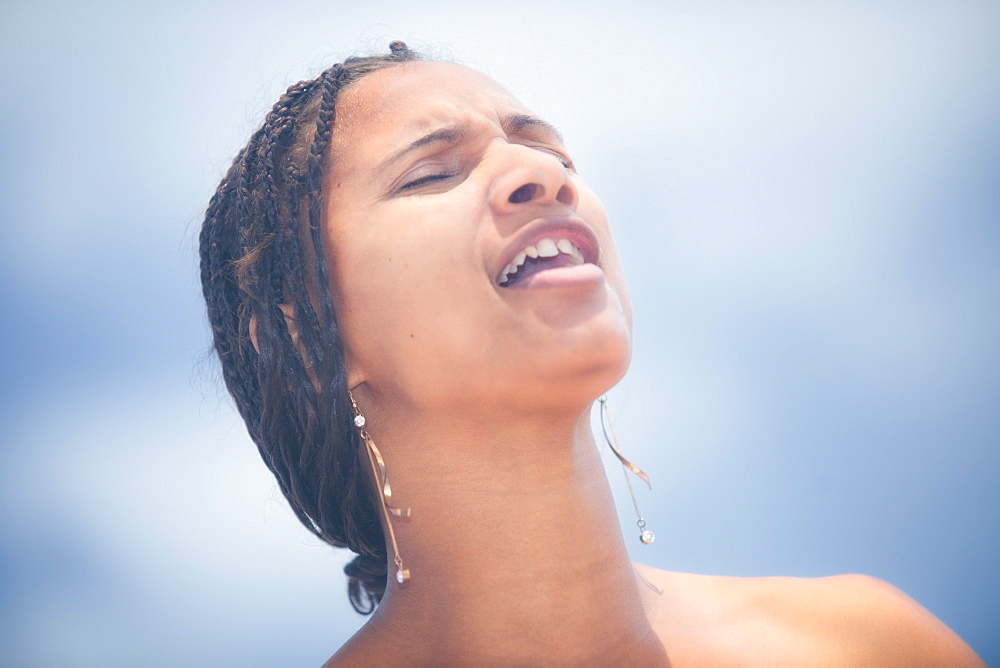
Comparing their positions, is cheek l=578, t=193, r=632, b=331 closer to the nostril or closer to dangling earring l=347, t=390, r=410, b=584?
the nostril

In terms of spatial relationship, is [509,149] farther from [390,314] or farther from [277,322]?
[277,322]

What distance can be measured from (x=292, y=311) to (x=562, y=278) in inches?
30.7

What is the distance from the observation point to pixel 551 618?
83.7 inches

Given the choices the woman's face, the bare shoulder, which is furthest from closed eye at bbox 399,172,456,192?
the bare shoulder

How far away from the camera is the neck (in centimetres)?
213

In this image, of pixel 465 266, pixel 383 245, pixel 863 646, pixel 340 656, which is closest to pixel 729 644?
pixel 863 646

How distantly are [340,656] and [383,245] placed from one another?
3.45 feet

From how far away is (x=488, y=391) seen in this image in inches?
80.7

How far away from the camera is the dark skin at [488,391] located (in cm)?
205

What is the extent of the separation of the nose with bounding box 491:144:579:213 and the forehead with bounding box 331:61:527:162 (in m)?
0.18

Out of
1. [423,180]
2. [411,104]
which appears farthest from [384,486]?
[411,104]

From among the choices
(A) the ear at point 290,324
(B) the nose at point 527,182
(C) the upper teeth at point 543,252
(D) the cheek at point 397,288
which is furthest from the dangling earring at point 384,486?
(B) the nose at point 527,182

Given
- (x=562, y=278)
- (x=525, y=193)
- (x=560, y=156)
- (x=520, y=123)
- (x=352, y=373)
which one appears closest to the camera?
(x=562, y=278)

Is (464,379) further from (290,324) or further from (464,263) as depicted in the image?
(290,324)
